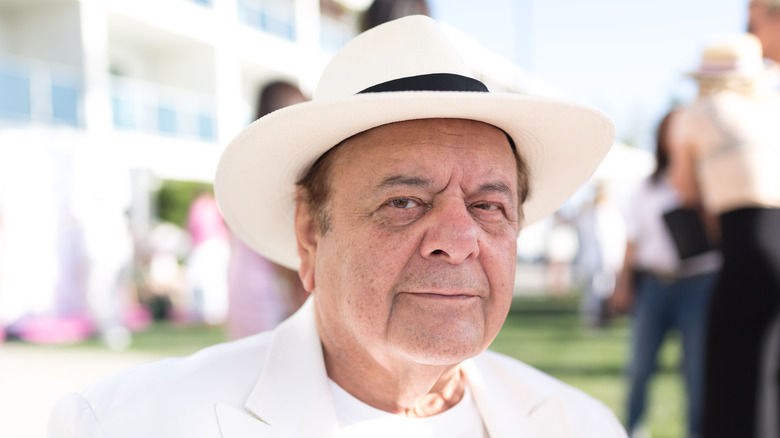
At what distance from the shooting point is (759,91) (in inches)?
116

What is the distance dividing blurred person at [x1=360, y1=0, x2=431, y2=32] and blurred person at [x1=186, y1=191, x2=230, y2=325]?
Result: 7.41 meters

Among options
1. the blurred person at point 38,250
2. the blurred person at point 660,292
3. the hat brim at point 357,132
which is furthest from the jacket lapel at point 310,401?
the blurred person at point 38,250

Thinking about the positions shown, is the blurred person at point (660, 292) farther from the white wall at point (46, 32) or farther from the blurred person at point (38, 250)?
the white wall at point (46, 32)

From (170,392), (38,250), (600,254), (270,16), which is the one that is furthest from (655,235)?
(270,16)

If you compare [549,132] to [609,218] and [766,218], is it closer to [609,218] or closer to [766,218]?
[766,218]

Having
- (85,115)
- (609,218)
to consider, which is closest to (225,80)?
(85,115)

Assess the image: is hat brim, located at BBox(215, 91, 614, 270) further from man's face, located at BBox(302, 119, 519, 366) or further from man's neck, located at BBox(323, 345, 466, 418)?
man's neck, located at BBox(323, 345, 466, 418)

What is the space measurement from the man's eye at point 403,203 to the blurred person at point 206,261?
8370mm

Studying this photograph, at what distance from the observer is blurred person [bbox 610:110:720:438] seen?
4.11 metres

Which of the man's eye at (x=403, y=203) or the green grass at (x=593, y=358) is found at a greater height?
the man's eye at (x=403, y=203)

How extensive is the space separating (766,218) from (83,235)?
8810 millimetres

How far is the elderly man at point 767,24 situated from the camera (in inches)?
114

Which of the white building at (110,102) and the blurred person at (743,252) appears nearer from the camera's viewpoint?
the blurred person at (743,252)

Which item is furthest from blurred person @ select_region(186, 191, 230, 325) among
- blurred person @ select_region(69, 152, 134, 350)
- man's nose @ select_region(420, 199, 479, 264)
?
man's nose @ select_region(420, 199, 479, 264)
